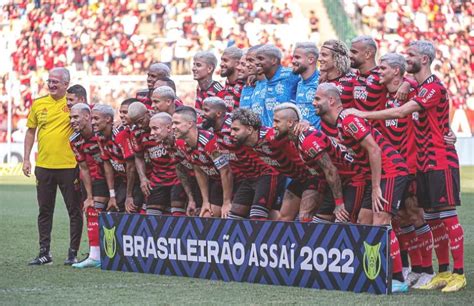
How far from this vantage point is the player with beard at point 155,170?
31.3 ft

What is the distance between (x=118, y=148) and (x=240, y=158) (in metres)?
1.39

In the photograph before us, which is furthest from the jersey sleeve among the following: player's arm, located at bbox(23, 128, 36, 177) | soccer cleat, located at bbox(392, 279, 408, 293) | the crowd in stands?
the crowd in stands

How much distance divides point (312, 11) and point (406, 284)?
2052 centimetres

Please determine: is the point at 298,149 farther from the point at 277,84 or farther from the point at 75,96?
the point at 75,96

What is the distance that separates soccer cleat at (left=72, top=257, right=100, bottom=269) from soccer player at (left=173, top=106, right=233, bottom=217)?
1.22 m

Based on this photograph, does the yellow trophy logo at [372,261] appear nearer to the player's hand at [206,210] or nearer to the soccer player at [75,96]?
the player's hand at [206,210]

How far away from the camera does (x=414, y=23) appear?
90.5 ft

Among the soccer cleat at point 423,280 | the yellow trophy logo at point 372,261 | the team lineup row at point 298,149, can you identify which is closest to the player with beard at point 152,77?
the team lineup row at point 298,149

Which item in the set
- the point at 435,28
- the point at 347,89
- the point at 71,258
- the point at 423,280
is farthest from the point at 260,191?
the point at 435,28

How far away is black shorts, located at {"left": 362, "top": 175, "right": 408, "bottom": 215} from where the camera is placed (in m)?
7.65

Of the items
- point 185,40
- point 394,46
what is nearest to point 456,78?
point 394,46

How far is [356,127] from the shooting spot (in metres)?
7.50

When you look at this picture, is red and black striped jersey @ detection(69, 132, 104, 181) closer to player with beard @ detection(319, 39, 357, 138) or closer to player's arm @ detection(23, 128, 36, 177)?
player's arm @ detection(23, 128, 36, 177)

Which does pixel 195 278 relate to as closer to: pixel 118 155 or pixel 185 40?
pixel 118 155
